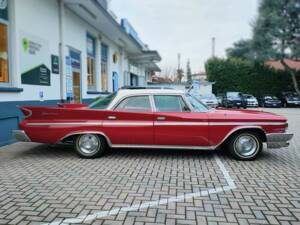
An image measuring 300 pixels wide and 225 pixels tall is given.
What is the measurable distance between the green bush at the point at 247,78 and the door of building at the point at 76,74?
79.8 feet

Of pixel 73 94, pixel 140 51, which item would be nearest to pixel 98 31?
pixel 73 94

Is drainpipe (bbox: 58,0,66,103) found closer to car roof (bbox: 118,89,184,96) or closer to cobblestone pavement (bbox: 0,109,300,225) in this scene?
cobblestone pavement (bbox: 0,109,300,225)

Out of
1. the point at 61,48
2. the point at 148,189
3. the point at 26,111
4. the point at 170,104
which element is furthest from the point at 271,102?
the point at 148,189

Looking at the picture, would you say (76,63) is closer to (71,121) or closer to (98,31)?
(98,31)

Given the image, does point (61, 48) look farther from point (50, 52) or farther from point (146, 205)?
point (146, 205)

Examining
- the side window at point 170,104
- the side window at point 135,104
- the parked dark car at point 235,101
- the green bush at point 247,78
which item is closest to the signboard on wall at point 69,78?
the side window at point 135,104

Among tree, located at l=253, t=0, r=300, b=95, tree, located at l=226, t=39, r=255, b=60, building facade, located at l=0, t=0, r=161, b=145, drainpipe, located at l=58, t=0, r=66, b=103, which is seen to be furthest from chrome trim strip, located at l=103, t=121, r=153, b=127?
tree, located at l=226, t=39, r=255, b=60

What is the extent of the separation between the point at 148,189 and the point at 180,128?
2073 mm

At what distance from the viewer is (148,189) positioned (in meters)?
4.67

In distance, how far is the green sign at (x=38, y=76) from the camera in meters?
8.72

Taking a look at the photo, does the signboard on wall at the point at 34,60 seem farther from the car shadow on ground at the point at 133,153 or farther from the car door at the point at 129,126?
the car door at the point at 129,126

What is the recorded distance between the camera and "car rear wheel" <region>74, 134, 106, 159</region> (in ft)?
21.8

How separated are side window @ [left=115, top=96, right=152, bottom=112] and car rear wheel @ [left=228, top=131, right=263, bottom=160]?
192 cm

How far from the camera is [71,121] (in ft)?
21.7
